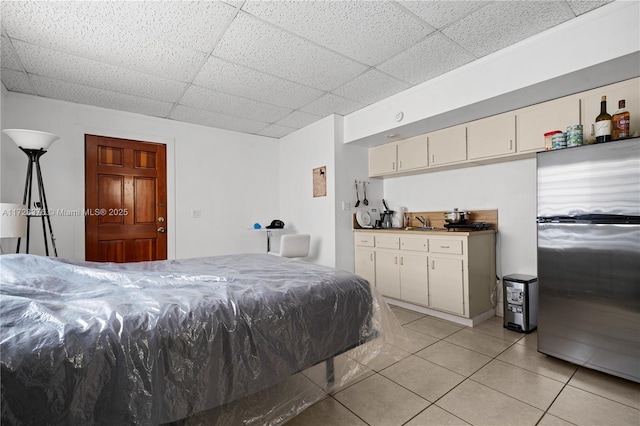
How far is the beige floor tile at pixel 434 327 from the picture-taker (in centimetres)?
290

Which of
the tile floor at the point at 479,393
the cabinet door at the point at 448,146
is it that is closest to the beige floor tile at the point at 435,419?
the tile floor at the point at 479,393

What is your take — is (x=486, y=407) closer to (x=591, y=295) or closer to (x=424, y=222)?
(x=591, y=295)

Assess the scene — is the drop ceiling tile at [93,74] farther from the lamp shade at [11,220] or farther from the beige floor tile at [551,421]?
the beige floor tile at [551,421]

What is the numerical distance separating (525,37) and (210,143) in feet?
13.1

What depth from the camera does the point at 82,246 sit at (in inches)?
140

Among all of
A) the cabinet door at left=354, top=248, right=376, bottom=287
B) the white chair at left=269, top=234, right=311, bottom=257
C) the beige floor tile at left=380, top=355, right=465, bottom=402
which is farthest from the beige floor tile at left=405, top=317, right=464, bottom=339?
the white chair at left=269, top=234, right=311, bottom=257

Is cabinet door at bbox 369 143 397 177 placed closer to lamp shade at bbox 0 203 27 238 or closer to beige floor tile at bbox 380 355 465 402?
beige floor tile at bbox 380 355 465 402

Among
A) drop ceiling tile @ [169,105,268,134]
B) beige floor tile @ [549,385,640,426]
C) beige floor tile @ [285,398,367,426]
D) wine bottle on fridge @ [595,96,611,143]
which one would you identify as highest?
drop ceiling tile @ [169,105,268,134]

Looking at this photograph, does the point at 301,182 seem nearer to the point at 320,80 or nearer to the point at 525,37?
the point at 320,80

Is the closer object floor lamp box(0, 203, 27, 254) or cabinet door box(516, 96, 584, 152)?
floor lamp box(0, 203, 27, 254)

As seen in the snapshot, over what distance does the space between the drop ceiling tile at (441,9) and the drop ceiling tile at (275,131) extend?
2.77 metres

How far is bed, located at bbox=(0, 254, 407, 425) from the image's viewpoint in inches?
36.5

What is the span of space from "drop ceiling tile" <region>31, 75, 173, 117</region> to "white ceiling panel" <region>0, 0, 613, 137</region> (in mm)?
20

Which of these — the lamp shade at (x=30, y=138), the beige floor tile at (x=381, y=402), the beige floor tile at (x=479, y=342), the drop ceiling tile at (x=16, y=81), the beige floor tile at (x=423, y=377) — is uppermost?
the drop ceiling tile at (x=16, y=81)
